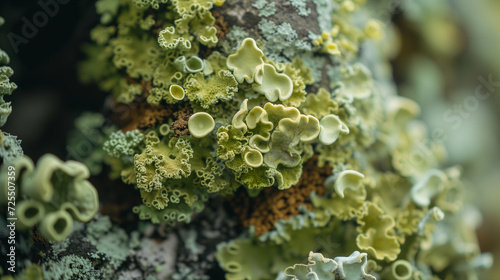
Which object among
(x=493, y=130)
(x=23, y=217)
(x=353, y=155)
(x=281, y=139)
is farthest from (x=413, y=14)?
(x=23, y=217)

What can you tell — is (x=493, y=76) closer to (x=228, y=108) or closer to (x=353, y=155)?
(x=353, y=155)

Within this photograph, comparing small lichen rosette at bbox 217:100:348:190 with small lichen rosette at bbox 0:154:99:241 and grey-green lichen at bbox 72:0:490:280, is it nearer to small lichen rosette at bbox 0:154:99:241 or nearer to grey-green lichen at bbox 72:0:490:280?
grey-green lichen at bbox 72:0:490:280

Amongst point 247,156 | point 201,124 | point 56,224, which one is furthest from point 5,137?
point 247,156

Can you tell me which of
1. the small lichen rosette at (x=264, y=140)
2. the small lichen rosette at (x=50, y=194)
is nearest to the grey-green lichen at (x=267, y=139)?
the small lichen rosette at (x=264, y=140)

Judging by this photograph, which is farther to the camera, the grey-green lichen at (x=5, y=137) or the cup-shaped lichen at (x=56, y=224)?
the grey-green lichen at (x=5, y=137)

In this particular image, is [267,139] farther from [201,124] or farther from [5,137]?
[5,137]

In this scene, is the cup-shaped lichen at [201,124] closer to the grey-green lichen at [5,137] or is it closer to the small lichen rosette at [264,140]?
the small lichen rosette at [264,140]

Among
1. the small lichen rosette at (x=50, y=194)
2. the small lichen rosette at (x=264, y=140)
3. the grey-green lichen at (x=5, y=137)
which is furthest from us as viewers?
the small lichen rosette at (x=264, y=140)
